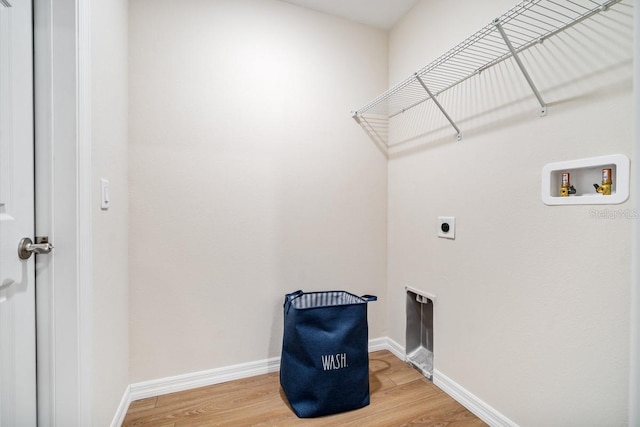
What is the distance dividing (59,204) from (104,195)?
0.21 metres

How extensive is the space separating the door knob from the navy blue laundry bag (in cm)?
96

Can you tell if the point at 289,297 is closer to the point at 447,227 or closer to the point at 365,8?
the point at 447,227

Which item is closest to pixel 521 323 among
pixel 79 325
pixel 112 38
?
pixel 79 325

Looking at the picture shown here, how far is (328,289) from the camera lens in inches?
73.0

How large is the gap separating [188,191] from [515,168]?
157cm

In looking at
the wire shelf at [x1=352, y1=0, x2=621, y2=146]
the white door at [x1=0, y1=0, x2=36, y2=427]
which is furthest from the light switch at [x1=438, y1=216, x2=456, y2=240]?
the white door at [x1=0, y1=0, x2=36, y2=427]

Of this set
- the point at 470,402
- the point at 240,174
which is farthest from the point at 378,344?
the point at 240,174

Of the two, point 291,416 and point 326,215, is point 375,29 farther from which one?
point 291,416

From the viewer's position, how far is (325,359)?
136 centimetres

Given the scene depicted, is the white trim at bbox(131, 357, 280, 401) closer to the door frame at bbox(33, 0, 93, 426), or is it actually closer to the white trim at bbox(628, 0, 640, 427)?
the door frame at bbox(33, 0, 93, 426)

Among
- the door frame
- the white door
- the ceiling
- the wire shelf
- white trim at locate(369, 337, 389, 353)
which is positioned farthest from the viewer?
white trim at locate(369, 337, 389, 353)

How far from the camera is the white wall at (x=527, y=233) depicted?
3.01 ft

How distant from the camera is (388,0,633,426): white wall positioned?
92cm

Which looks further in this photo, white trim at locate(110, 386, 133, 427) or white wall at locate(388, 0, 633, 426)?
white trim at locate(110, 386, 133, 427)
